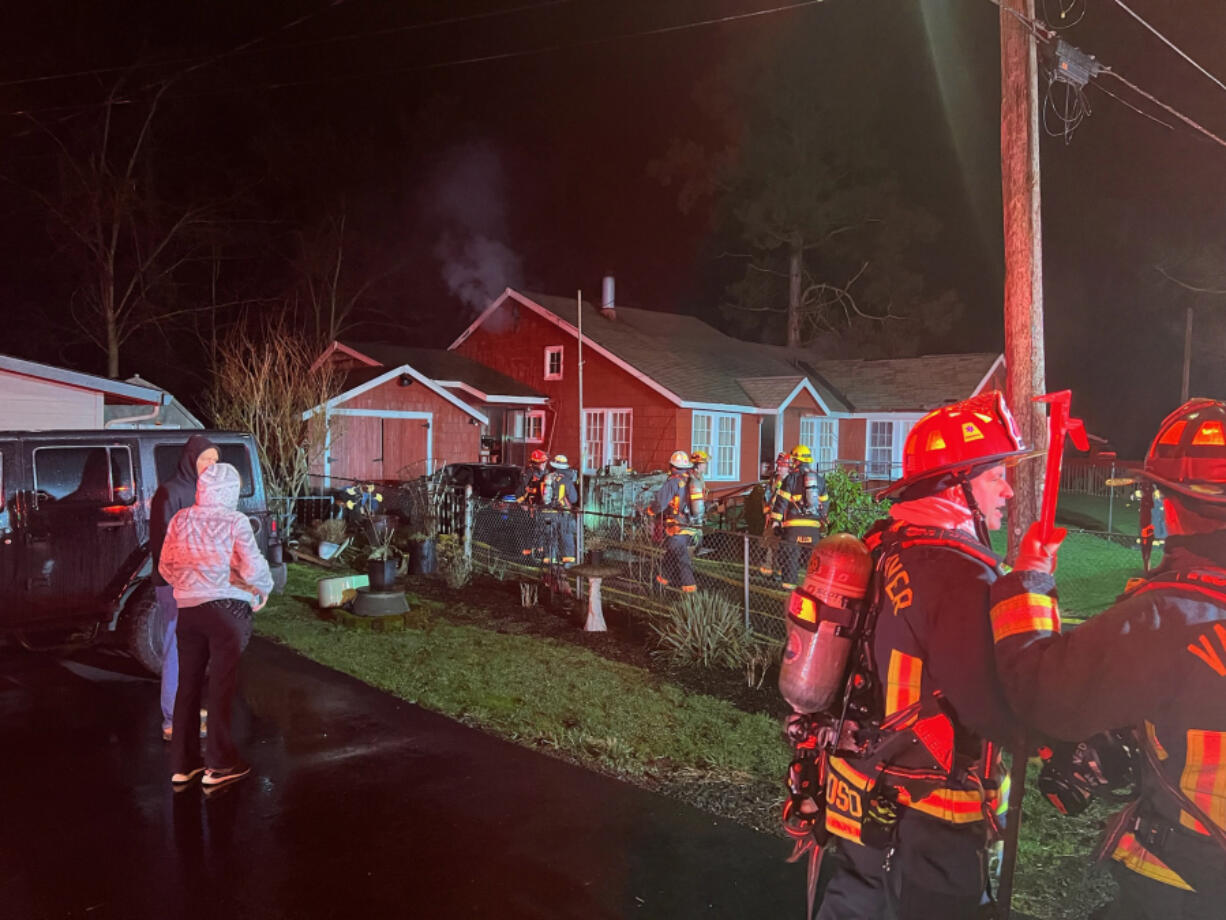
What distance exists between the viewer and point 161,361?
30.8 metres

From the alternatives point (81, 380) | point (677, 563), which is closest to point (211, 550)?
point (677, 563)

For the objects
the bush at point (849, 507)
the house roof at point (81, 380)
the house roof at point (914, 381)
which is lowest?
the bush at point (849, 507)

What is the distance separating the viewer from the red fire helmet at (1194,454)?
6.56 feet

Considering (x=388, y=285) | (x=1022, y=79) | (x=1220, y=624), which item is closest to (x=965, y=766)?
(x=1220, y=624)

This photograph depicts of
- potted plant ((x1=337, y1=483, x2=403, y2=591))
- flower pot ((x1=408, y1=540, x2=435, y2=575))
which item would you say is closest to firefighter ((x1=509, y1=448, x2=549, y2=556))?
flower pot ((x1=408, y1=540, x2=435, y2=575))

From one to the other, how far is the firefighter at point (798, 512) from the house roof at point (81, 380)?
30.5ft

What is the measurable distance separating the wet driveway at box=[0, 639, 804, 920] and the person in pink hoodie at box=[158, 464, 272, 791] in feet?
0.68

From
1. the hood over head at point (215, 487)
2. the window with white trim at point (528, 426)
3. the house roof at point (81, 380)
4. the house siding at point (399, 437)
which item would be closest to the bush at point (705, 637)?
the hood over head at point (215, 487)

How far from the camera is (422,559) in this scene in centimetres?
1103

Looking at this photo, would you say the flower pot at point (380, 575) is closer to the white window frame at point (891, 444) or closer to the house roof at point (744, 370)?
the house roof at point (744, 370)

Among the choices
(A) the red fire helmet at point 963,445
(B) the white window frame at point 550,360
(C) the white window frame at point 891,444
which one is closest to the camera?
(A) the red fire helmet at point 963,445

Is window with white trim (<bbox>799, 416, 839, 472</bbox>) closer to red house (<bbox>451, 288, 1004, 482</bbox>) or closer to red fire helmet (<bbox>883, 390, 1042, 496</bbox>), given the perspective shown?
red house (<bbox>451, 288, 1004, 482</bbox>)

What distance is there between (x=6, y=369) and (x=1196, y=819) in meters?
13.8

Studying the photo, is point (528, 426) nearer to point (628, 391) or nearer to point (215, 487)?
point (628, 391)
